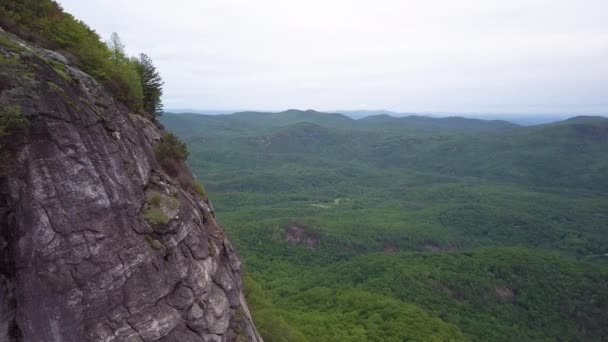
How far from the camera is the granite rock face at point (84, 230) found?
1477cm

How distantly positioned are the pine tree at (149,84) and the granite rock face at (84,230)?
12872mm

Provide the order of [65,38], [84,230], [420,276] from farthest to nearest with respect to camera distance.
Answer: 1. [420,276]
2. [65,38]
3. [84,230]

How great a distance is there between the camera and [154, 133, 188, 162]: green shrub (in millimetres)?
25969

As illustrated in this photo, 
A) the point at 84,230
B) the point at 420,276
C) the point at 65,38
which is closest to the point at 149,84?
the point at 65,38

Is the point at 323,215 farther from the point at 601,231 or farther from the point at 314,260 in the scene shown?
the point at 601,231

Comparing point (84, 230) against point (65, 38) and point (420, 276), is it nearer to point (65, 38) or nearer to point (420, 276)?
point (65, 38)

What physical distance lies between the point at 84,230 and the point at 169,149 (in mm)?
11540

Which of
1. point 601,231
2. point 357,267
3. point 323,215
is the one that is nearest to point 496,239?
point 601,231

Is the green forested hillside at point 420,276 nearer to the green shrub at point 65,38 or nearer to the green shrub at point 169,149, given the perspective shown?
the green shrub at point 169,149

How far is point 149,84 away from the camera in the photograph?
3397 cm

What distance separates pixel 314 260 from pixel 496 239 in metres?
90.0

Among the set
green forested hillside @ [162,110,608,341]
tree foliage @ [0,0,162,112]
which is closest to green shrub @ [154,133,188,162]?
tree foliage @ [0,0,162,112]

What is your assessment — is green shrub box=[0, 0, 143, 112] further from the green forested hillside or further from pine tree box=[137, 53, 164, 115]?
the green forested hillside

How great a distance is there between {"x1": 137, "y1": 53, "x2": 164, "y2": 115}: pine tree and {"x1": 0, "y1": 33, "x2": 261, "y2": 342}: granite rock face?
507 inches
